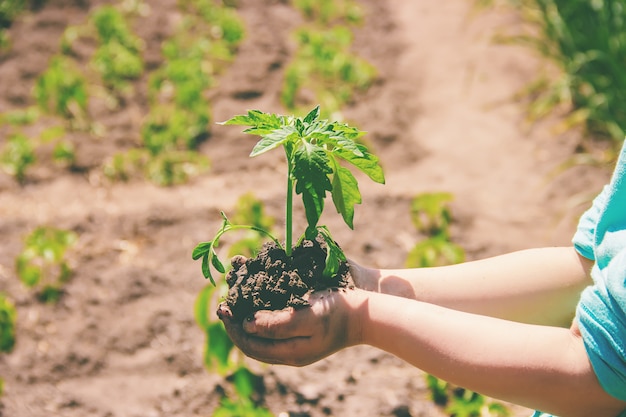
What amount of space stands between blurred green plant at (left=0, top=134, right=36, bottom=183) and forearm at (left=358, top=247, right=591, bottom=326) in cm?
242

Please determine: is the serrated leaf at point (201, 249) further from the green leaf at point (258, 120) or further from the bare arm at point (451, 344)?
the green leaf at point (258, 120)

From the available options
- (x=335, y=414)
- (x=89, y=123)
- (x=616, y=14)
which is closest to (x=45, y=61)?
(x=89, y=123)

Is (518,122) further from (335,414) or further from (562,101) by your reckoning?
(335,414)

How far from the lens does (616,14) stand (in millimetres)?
3752

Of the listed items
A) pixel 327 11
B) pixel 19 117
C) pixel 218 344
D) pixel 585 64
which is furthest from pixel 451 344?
pixel 327 11

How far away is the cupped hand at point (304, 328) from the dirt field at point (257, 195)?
93cm

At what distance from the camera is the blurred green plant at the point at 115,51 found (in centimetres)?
409

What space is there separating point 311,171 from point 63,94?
2.85 meters

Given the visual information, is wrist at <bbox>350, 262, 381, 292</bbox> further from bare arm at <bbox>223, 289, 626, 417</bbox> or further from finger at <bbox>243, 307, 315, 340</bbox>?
finger at <bbox>243, 307, 315, 340</bbox>

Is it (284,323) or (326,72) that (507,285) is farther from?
(326,72)

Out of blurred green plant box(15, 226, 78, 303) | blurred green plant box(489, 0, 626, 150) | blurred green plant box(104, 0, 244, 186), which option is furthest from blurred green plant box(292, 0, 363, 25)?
blurred green plant box(15, 226, 78, 303)

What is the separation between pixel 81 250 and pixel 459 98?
2.37m

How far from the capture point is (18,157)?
3.45 meters

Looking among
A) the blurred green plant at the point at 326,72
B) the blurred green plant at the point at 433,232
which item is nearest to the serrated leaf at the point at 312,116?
the blurred green plant at the point at 433,232
